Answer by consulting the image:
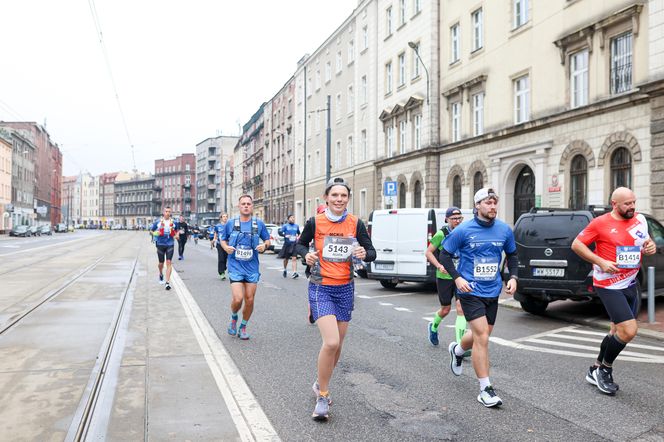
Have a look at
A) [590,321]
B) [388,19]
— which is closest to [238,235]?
[590,321]

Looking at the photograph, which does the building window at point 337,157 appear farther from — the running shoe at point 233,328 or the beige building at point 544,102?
the running shoe at point 233,328

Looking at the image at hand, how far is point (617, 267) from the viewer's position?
5422mm

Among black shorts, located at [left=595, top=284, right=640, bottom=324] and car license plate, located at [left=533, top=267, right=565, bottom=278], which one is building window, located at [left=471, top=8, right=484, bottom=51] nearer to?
car license plate, located at [left=533, top=267, right=565, bottom=278]

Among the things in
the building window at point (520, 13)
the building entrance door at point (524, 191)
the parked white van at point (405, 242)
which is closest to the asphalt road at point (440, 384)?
the parked white van at point (405, 242)

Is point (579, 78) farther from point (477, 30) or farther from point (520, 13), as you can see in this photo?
point (477, 30)

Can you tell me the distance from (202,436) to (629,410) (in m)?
3.37

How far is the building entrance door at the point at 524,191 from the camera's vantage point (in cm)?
2280

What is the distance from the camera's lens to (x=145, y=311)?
1005 cm

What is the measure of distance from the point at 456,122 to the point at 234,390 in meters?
24.6

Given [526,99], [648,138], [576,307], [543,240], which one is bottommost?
[576,307]

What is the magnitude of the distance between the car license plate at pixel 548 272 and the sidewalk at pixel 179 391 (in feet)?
17.5

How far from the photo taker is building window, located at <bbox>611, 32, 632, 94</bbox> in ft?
57.6

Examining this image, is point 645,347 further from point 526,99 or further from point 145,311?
point 526,99

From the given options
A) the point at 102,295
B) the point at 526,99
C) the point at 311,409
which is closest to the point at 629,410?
the point at 311,409
